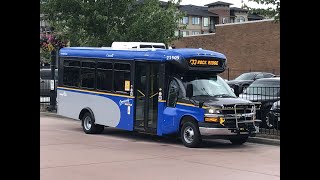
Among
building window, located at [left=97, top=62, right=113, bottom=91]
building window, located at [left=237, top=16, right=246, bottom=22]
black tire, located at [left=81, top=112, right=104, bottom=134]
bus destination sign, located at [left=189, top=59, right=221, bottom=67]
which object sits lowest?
black tire, located at [left=81, top=112, right=104, bottom=134]

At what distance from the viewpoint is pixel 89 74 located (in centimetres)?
1628

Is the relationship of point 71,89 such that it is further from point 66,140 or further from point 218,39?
point 218,39

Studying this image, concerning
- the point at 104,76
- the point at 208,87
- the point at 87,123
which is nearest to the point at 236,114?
the point at 208,87

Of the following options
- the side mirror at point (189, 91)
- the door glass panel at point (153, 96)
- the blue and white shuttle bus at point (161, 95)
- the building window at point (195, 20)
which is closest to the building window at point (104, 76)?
the blue and white shuttle bus at point (161, 95)

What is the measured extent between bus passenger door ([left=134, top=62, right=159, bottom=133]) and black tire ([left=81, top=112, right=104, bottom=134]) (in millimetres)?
1955

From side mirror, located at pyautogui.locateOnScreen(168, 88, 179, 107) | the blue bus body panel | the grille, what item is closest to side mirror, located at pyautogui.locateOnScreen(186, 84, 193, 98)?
side mirror, located at pyautogui.locateOnScreen(168, 88, 179, 107)

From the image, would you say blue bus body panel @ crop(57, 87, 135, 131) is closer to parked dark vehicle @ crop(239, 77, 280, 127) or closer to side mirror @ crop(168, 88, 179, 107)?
side mirror @ crop(168, 88, 179, 107)

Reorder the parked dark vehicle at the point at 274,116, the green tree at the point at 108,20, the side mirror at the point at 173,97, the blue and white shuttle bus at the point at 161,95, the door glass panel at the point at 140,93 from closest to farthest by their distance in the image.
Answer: the blue and white shuttle bus at the point at 161,95 < the side mirror at the point at 173,97 < the door glass panel at the point at 140,93 < the parked dark vehicle at the point at 274,116 < the green tree at the point at 108,20

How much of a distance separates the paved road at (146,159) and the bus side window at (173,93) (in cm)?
117

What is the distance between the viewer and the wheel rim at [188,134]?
13117mm

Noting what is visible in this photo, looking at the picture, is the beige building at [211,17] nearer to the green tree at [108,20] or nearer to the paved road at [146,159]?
the green tree at [108,20]

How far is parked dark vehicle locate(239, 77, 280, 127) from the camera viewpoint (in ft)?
54.6
